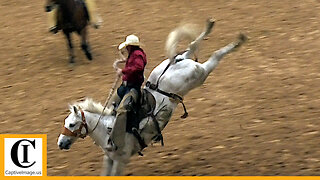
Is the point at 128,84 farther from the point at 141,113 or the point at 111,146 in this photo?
the point at 111,146

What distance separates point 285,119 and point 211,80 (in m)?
2.45

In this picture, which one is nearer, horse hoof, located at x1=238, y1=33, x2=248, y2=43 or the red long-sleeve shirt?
the red long-sleeve shirt

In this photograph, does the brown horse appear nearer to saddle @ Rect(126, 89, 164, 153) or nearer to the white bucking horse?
the white bucking horse

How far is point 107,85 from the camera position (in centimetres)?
1255

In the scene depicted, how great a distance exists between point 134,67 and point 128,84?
0.31 metres

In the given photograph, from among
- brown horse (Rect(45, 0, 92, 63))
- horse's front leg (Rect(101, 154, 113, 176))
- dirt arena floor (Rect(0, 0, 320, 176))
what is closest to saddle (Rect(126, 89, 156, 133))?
horse's front leg (Rect(101, 154, 113, 176))

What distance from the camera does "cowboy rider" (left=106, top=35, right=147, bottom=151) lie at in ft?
26.0

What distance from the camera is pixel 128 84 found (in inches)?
320

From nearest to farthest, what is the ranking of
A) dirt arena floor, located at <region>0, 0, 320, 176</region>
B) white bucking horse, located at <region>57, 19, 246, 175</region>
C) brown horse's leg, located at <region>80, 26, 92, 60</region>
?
white bucking horse, located at <region>57, 19, 246, 175</region>, dirt arena floor, located at <region>0, 0, 320, 176</region>, brown horse's leg, located at <region>80, 26, 92, 60</region>

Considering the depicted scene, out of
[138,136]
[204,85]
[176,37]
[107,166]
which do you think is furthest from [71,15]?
[138,136]

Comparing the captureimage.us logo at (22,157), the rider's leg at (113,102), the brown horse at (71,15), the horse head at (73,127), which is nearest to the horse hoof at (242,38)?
the rider's leg at (113,102)

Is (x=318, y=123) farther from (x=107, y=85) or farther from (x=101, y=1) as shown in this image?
(x=101, y=1)

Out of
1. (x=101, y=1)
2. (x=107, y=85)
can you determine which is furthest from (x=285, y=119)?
(x=101, y=1)

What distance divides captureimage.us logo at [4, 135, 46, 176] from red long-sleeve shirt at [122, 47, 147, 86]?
71.9 inches
